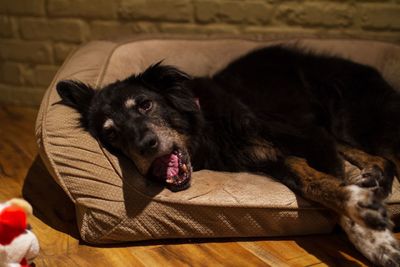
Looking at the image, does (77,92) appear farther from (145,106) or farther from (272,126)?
(272,126)

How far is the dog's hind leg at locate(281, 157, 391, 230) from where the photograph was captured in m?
1.77

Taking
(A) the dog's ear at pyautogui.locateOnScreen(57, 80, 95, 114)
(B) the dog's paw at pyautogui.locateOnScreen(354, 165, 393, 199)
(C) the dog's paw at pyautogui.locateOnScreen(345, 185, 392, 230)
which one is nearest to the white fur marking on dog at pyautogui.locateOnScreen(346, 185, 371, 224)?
(C) the dog's paw at pyautogui.locateOnScreen(345, 185, 392, 230)

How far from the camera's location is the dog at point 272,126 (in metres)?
2.06

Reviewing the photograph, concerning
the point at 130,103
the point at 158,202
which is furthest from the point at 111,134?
the point at 158,202

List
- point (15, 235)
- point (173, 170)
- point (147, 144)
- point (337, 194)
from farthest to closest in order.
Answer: point (173, 170) → point (147, 144) → point (337, 194) → point (15, 235)

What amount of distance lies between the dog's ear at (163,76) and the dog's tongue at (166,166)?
411mm

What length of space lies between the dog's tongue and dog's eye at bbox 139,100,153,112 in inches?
10.5

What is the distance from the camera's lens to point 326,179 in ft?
6.76

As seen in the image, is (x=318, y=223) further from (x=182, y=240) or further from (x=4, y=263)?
(x=4, y=263)

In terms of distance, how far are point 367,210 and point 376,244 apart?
0.24m

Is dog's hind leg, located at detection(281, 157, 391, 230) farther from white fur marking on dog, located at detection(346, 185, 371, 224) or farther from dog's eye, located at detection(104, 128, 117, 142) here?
dog's eye, located at detection(104, 128, 117, 142)

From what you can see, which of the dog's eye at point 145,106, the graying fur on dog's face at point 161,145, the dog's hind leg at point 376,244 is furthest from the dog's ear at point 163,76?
the dog's hind leg at point 376,244

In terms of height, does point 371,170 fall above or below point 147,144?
below

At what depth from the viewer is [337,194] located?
6.35 feet
